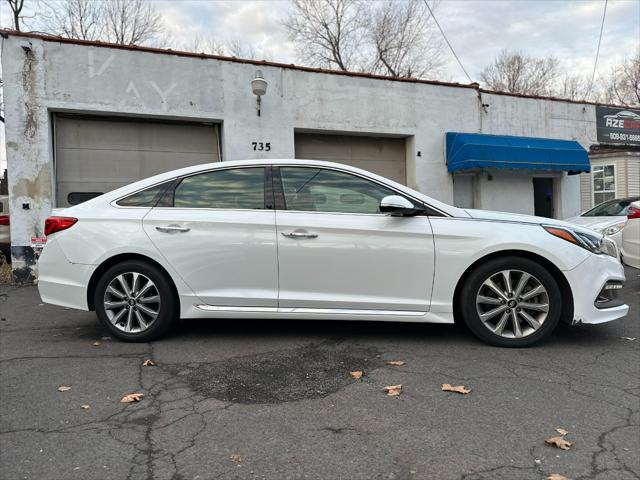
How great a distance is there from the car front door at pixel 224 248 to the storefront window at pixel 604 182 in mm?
15356

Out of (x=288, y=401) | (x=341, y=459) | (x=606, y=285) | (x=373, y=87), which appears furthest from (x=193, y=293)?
(x=373, y=87)

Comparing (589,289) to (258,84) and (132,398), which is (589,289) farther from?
(258,84)

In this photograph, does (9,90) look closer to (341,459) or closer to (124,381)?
(124,381)

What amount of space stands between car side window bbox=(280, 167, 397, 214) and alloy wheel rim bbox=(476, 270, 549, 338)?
116 cm

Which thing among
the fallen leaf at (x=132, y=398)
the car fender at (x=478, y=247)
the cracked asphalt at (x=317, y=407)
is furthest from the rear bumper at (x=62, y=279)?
the car fender at (x=478, y=247)

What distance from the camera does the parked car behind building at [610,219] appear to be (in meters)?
8.24

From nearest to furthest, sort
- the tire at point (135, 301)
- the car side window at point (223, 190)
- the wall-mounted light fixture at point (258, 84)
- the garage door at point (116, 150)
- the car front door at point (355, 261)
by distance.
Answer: the car front door at point (355, 261), the tire at point (135, 301), the car side window at point (223, 190), the garage door at point (116, 150), the wall-mounted light fixture at point (258, 84)

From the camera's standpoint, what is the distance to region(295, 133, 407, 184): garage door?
11.1 m

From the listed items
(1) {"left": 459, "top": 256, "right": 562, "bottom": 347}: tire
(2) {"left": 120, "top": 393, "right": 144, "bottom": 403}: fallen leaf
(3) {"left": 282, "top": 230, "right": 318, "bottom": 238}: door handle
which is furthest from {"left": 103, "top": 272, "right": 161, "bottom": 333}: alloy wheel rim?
(1) {"left": 459, "top": 256, "right": 562, "bottom": 347}: tire

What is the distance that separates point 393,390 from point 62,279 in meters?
3.10

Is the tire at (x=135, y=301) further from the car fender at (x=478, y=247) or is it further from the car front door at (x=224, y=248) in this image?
the car fender at (x=478, y=247)

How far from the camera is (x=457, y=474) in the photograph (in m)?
2.27

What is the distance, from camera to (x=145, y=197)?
4422 millimetres

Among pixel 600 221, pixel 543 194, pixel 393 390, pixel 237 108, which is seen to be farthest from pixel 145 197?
pixel 543 194
